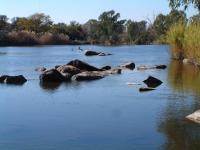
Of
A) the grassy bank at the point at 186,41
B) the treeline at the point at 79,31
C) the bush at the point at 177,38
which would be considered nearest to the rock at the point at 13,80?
the grassy bank at the point at 186,41

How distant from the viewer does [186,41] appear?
45125mm

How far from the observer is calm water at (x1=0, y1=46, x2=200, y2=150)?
51.1 ft

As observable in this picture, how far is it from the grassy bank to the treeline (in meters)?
72.0

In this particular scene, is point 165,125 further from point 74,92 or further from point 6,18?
point 6,18

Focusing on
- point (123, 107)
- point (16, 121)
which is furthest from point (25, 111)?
point (123, 107)

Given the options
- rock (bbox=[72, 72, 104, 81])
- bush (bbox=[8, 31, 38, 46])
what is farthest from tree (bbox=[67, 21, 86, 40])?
rock (bbox=[72, 72, 104, 81])

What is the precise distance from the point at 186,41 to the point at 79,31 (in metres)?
102

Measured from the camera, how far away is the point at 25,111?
21.0 meters

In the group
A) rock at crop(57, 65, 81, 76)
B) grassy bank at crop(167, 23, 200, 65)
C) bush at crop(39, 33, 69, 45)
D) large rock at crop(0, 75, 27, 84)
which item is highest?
grassy bank at crop(167, 23, 200, 65)

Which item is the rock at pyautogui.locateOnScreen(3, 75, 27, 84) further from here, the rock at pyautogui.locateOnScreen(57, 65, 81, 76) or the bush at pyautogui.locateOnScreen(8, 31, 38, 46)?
the bush at pyautogui.locateOnScreen(8, 31, 38, 46)

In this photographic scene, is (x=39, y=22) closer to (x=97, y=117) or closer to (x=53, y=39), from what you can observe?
(x=53, y=39)

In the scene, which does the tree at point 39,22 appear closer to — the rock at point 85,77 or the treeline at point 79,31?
the treeline at point 79,31

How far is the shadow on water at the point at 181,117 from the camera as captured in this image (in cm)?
1547

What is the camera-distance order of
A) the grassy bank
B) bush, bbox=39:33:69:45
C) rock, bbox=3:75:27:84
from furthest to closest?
bush, bbox=39:33:69:45 → the grassy bank → rock, bbox=3:75:27:84
